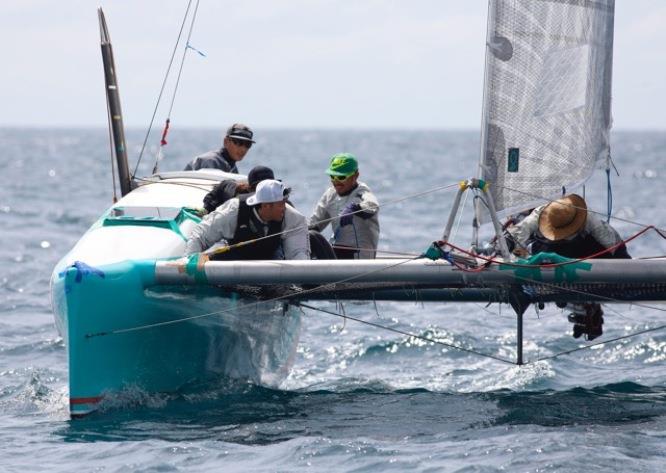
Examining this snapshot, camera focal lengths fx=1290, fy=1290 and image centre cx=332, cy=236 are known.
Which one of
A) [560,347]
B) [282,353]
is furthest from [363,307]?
[282,353]

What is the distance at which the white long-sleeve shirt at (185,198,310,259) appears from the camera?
757 centimetres

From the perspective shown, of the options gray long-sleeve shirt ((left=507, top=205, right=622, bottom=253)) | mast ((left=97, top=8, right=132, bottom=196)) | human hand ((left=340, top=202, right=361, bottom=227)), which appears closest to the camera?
gray long-sleeve shirt ((left=507, top=205, right=622, bottom=253))

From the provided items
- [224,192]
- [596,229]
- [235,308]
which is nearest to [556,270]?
[596,229]

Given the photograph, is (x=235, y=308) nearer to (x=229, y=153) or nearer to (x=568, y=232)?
(x=568, y=232)

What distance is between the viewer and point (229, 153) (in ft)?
31.4

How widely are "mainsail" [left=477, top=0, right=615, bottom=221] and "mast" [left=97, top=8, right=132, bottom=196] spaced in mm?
2719

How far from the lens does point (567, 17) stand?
26.0 feet

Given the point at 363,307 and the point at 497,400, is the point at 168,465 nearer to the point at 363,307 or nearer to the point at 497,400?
the point at 497,400

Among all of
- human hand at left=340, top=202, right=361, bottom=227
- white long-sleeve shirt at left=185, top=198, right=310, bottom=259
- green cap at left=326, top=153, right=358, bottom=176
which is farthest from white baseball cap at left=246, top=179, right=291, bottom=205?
green cap at left=326, top=153, right=358, bottom=176

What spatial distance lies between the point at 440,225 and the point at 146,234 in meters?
13.6

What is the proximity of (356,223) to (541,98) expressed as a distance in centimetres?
145

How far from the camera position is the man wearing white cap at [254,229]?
296 inches

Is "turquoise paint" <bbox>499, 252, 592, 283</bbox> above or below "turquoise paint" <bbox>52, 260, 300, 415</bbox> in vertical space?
above

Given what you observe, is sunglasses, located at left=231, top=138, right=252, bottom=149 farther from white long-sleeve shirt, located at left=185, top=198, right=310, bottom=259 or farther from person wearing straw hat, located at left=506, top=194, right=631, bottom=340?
person wearing straw hat, located at left=506, top=194, right=631, bottom=340
